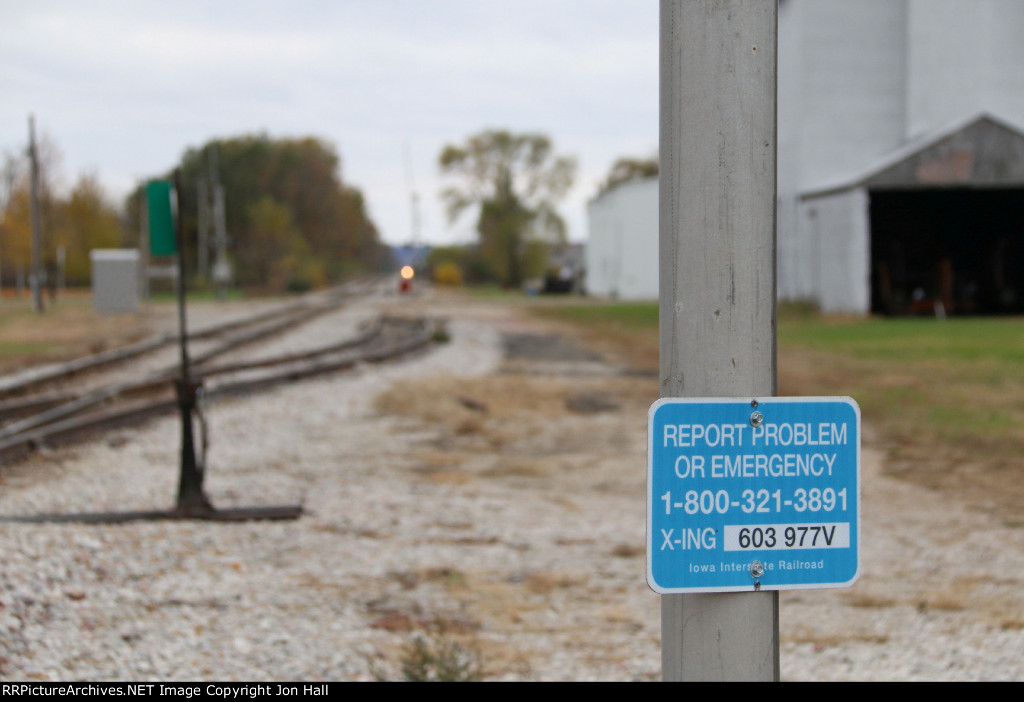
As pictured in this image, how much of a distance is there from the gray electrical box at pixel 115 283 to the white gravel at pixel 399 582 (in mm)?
23131

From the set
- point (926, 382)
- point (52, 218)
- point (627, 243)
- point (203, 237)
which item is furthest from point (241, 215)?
point (926, 382)

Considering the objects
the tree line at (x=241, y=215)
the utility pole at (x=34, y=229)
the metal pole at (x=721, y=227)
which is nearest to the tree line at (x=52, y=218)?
the tree line at (x=241, y=215)

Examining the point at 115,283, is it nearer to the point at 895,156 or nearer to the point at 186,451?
the point at 895,156

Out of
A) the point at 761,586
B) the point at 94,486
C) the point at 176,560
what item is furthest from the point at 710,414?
the point at 94,486

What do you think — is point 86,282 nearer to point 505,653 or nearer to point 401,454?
point 401,454

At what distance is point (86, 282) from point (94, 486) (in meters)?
66.9

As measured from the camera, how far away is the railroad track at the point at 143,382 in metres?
9.81

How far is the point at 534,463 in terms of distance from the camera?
31.5 feet

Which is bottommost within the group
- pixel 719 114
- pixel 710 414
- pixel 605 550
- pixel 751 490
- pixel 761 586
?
pixel 605 550

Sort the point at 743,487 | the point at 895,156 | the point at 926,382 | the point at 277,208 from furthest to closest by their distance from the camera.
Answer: the point at 277,208 < the point at 895,156 < the point at 926,382 < the point at 743,487

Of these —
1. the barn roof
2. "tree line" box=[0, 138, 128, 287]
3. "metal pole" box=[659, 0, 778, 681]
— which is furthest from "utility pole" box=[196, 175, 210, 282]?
"metal pole" box=[659, 0, 778, 681]

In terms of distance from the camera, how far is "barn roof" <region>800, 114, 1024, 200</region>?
28438mm

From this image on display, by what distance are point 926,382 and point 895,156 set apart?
16.3m

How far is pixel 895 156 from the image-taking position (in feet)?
95.9
